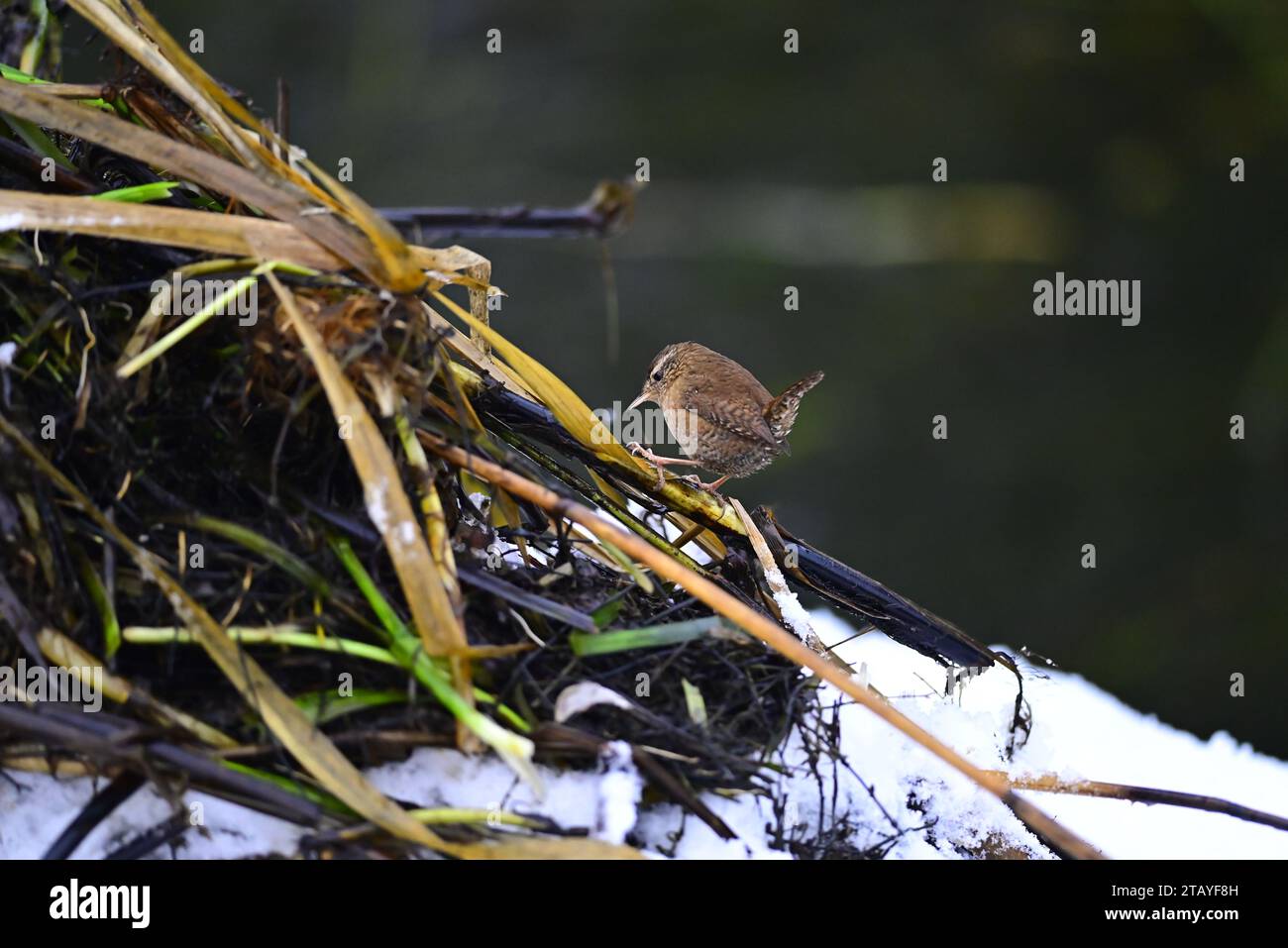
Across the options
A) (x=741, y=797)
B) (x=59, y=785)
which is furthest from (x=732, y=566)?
(x=59, y=785)

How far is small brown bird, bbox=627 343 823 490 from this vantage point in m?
2.42

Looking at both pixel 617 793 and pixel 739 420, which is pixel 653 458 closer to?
pixel 739 420

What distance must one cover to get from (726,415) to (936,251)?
2627 mm

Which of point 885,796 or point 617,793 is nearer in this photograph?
point 617,793

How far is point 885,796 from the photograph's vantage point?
1290mm

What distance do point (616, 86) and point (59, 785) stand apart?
14.1 feet

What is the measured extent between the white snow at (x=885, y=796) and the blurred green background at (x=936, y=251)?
2.73 metres

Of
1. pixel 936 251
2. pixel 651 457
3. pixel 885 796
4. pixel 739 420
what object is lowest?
pixel 885 796

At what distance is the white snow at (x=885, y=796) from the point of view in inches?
42.3

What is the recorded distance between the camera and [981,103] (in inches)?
193

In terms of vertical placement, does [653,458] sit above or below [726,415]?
below

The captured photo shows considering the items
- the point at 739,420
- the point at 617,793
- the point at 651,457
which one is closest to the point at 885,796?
the point at 617,793

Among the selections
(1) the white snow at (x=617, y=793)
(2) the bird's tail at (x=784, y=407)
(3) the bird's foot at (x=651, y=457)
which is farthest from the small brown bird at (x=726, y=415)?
(1) the white snow at (x=617, y=793)

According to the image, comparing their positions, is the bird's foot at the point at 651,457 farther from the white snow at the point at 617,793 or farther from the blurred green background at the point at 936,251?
the blurred green background at the point at 936,251
